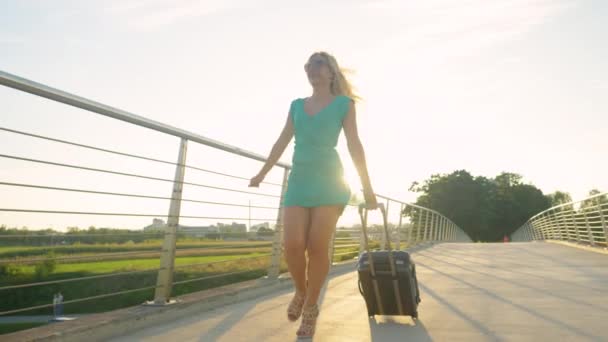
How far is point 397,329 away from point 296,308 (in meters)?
0.66

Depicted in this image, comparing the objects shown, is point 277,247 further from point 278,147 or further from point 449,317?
point 278,147

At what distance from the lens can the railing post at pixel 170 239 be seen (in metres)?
4.33

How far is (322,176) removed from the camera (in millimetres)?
3654

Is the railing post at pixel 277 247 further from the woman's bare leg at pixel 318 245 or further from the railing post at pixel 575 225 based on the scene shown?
the railing post at pixel 575 225

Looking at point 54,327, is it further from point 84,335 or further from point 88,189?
point 88,189

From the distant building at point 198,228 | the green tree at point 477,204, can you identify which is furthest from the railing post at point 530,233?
the green tree at point 477,204

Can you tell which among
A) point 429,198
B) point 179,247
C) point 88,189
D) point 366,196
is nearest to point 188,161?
point 179,247

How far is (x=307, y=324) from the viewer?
11.6 feet

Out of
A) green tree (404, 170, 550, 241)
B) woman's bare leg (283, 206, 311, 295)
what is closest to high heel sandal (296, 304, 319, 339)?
woman's bare leg (283, 206, 311, 295)

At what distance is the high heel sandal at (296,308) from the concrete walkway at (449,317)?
114mm

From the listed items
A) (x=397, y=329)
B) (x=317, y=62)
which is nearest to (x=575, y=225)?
(x=397, y=329)

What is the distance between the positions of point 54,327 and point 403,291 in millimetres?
2046

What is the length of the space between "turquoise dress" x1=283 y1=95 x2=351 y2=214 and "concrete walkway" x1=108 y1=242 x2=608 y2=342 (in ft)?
2.60

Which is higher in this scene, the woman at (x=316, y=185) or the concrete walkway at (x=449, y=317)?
the woman at (x=316, y=185)
